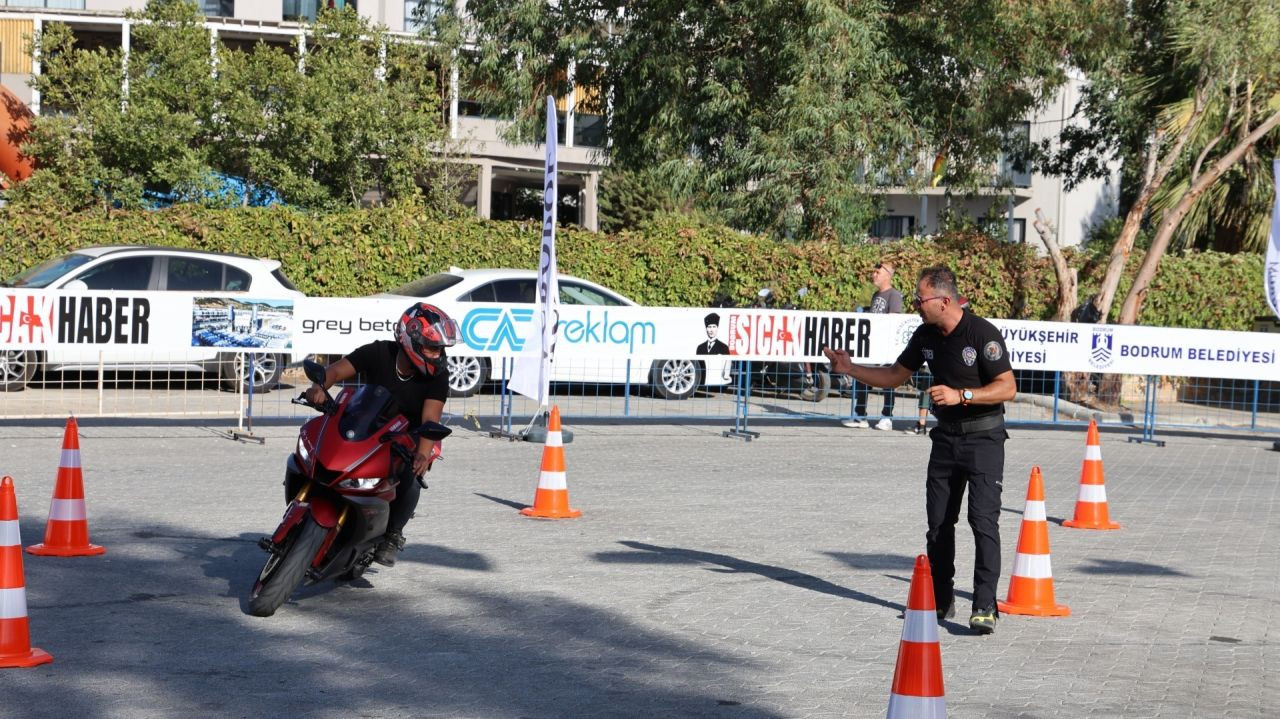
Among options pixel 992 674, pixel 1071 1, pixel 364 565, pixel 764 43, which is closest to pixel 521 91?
pixel 764 43

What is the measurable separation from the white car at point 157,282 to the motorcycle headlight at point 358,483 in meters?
8.23

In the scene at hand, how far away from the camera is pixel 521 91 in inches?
949

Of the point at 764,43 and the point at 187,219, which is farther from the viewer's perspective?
the point at 764,43

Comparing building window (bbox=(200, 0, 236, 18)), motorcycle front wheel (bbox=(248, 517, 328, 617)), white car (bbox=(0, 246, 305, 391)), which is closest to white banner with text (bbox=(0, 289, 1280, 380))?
white car (bbox=(0, 246, 305, 391))

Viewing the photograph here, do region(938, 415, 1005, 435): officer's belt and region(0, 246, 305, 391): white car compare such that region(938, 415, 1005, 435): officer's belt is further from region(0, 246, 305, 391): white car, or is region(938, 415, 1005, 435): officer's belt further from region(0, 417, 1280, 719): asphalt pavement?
region(0, 246, 305, 391): white car

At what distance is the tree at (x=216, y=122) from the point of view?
27016 mm

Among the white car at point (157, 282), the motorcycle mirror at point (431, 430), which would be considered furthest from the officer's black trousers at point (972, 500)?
the white car at point (157, 282)

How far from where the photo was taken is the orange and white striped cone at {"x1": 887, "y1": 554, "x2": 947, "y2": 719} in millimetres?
4809

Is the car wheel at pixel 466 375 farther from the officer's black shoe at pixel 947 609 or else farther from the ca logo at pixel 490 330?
the officer's black shoe at pixel 947 609

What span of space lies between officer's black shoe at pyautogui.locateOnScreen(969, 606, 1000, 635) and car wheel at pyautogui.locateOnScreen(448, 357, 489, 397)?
38.4 feet

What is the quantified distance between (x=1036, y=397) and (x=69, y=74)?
1991 centimetres

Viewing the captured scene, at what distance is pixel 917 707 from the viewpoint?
189 inches

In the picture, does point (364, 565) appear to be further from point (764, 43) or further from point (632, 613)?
point (764, 43)

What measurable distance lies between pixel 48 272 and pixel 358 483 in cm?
1219
